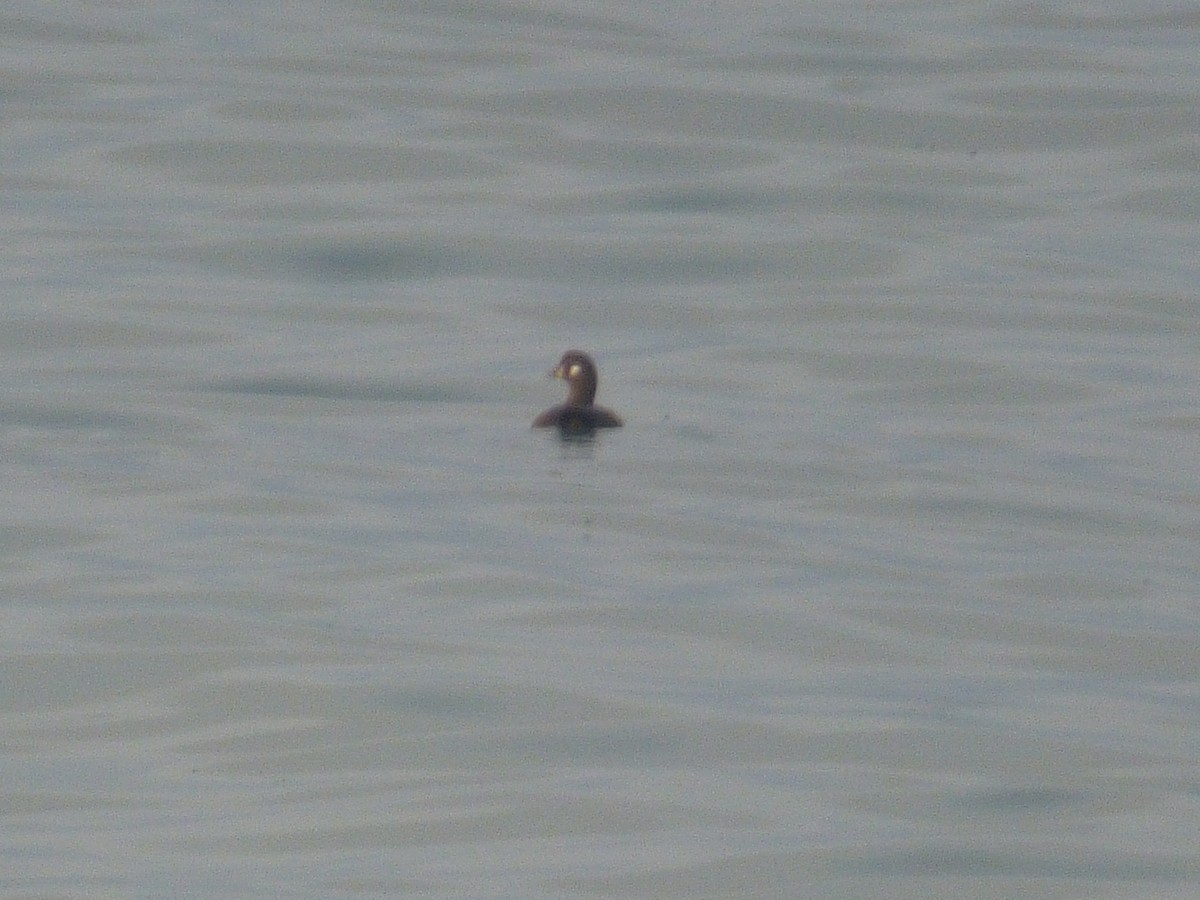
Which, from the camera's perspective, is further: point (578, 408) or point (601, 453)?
point (578, 408)

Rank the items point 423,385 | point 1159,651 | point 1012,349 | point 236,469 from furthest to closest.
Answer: point 1012,349 → point 423,385 → point 236,469 → point 1159,651

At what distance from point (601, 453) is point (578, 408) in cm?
43

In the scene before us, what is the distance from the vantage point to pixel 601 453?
1402cm

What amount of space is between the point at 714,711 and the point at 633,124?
14.4 metres

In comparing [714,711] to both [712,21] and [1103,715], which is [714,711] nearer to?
[1103,715]

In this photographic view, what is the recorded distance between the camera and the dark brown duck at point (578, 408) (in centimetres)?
1436

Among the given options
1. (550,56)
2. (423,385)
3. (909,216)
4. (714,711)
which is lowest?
(714,711)

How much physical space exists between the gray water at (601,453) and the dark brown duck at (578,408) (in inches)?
6.4

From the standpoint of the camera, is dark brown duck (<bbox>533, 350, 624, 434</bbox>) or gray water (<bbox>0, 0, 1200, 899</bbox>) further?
dark brown duck (<bbox>533, 350, 624, 434</bbox>)

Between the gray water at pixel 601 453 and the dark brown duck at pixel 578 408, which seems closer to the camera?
the gray water at pixel 601 453

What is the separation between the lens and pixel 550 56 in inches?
1004

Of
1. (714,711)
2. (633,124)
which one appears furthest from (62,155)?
(714,711)

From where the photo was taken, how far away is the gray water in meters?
8.44

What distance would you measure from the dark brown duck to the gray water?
0.16 m
